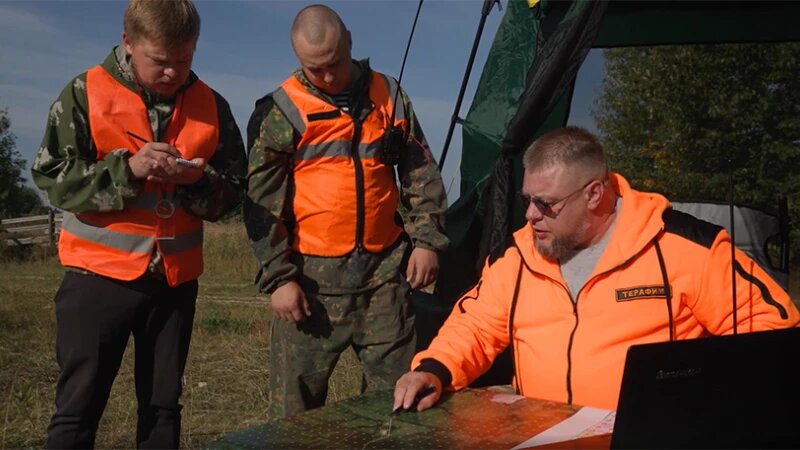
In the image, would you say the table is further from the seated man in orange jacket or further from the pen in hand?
the pen in hand

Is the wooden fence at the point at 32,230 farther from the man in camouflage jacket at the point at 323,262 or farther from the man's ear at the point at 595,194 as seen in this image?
the man's ear at the point at 595,194

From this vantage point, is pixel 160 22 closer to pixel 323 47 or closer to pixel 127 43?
pixel 127 43

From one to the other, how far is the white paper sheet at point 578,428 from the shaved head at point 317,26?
1.53 m

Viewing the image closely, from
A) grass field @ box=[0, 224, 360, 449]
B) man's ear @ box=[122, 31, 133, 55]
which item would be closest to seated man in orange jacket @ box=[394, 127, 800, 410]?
man's ear @ box=[122, 31, 133, 55]

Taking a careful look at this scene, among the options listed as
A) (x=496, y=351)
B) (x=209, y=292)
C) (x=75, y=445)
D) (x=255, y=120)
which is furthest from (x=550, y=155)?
(x=209, y=292)

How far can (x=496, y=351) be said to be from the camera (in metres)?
2.44

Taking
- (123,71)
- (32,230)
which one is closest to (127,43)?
(123,71)

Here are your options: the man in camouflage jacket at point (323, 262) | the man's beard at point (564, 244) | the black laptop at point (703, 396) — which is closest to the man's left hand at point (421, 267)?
the man in camouflage jacket at point (323, 262)

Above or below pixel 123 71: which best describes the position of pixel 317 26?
above

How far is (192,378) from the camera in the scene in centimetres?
535

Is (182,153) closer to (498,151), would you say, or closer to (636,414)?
(498,151)

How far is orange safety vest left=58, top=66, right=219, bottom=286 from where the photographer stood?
2.60 m

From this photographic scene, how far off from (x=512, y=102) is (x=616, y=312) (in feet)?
5.12

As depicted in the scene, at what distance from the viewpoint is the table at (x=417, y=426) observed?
1.76m
